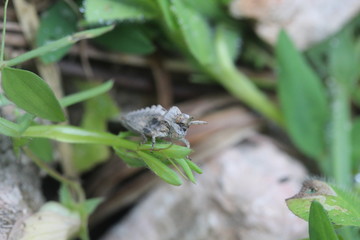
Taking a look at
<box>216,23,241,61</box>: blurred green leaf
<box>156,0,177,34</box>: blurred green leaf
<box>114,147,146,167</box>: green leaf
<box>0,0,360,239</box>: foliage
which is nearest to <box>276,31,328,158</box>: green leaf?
<box>0,0,360,239</box>: foliage

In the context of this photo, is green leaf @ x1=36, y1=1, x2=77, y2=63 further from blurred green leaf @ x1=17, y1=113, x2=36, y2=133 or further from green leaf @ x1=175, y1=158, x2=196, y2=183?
green leaf @ x1=175, y1=158, x2=196, y2=183

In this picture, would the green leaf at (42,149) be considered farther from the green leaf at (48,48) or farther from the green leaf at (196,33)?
the green leaf at (196,33)

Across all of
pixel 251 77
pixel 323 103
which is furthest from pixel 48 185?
pixel 323 103

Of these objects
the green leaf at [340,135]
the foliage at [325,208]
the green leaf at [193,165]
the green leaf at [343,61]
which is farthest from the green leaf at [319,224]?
the green leaf at [343,61]

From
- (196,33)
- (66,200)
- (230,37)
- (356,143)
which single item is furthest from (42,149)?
(356,143)

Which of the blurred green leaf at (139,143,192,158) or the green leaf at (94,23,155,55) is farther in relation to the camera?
the green leaf at (94,23,155,55)

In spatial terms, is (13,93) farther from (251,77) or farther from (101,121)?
(251,77)

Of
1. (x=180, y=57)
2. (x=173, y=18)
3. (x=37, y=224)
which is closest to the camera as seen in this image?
(x=37, y=224)
